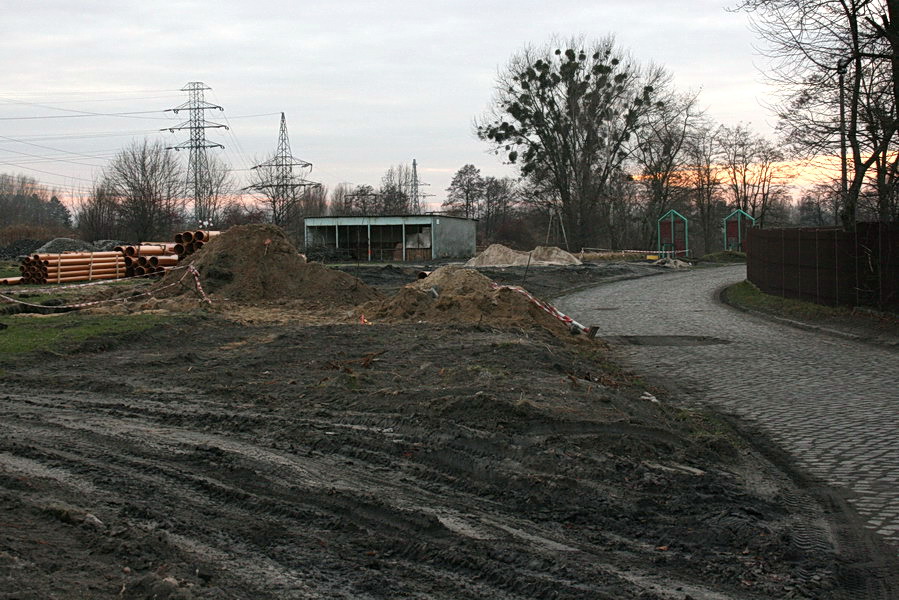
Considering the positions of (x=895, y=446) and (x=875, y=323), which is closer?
(x=895, y=446)

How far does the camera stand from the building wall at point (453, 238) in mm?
60781

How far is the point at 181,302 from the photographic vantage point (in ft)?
71.0

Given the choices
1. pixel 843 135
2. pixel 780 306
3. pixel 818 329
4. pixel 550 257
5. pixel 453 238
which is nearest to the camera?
pixel 818 329

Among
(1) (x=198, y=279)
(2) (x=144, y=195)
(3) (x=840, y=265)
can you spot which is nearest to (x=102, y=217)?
(2) (x=144, y=195)

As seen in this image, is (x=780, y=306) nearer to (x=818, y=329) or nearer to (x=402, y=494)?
(x=818, y=329)

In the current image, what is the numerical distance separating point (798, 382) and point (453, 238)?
51.8 metres

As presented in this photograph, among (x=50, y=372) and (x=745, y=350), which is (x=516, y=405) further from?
(x=745, y=350)

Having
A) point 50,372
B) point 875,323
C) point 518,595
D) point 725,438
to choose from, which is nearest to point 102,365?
point 50,372

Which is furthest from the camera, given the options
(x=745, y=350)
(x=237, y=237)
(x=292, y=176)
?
(x=292, y=176)

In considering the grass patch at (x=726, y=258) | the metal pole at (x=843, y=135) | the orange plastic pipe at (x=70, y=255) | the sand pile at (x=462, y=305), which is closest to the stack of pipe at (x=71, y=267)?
the orange plastic pipe at (x=70, y=255)

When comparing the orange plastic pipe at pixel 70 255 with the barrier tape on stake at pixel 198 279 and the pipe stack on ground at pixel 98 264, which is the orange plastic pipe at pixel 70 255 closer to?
the pipe stack on ground at pixel 98 264

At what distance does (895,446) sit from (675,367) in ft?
18.4

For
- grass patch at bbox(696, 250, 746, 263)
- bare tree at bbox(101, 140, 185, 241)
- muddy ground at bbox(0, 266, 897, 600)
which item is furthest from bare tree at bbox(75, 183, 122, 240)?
muddy ground at bbox(0, 266, 897, 600)

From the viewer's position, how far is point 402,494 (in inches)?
230
